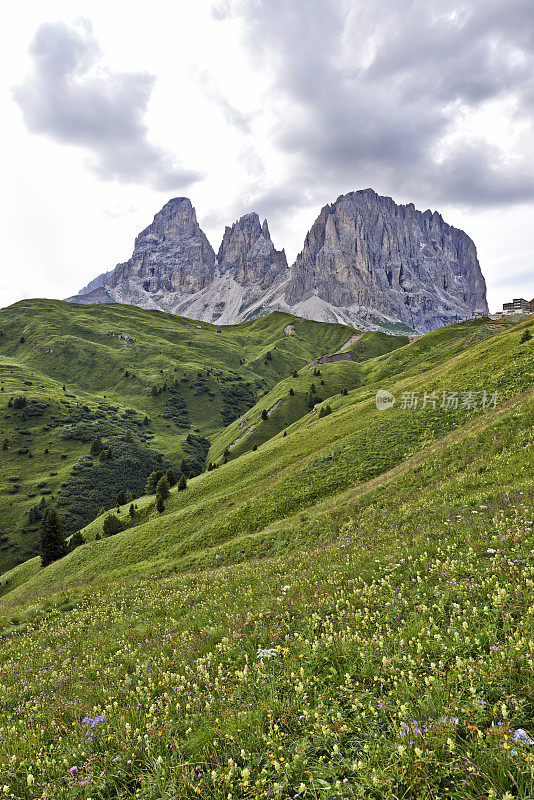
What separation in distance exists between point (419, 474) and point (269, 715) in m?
20.1

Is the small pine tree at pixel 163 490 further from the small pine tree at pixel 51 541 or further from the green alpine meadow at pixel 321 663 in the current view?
the green alpine meadow at pixel 321 663

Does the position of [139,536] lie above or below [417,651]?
below

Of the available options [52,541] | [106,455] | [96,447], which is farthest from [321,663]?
[96,447]

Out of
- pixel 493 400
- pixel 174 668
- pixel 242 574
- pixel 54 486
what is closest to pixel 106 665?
pixel 174 668

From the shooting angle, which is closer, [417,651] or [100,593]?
[417,651]

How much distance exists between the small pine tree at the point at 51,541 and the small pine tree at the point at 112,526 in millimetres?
9327

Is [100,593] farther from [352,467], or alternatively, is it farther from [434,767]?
[352,467]

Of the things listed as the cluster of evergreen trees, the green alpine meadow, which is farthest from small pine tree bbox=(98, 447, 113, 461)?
the green alpine meadow

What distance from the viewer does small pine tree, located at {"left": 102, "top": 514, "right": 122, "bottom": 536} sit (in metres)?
58.9

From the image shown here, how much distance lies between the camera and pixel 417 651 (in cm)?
572

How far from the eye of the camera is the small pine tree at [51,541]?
6141 cm

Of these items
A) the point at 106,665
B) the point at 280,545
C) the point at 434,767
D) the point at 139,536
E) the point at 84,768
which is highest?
the point at 434,767

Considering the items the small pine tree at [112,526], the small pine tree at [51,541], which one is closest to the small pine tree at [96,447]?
the small pine tree at [51,541]

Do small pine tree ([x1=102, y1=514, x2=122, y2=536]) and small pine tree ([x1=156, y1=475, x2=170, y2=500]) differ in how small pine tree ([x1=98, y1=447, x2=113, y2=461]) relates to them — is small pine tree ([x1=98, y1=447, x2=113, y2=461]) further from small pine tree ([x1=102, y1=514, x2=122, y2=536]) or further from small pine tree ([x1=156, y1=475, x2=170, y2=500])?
small pine tree ([x1=156, y1=475, x2=170, y2=500])
